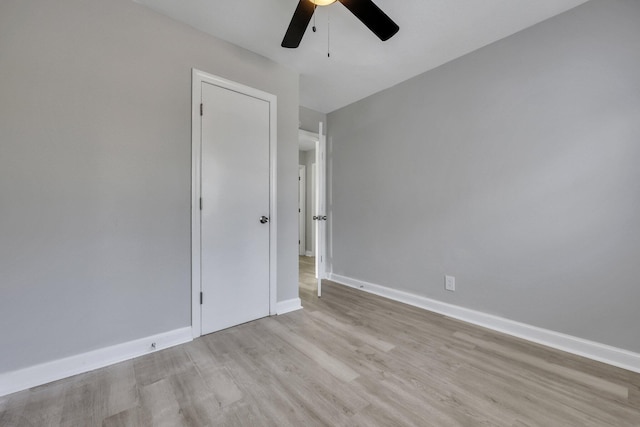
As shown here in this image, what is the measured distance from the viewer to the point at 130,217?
1.84 metres

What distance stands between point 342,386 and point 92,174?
210cm

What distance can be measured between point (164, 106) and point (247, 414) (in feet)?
7.01

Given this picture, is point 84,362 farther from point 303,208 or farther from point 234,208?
point 303,208

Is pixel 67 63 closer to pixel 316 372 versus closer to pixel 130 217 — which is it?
pixel 130 217

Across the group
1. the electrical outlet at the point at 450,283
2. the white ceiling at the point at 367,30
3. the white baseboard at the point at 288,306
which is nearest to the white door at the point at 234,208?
the white baseboard at the point at 288,306

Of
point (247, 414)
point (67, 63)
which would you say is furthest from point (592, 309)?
point (67, 63)

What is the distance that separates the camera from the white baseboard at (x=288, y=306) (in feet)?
8.63

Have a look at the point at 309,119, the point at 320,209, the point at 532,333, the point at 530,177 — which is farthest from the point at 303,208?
the point at 532,333

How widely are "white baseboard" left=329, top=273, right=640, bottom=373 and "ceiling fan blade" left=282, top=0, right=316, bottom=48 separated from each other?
8.82ft

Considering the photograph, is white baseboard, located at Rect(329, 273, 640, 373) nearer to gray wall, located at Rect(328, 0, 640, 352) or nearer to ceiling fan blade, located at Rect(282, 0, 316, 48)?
gray wall, located at Rect(328, 0, 640, 352)

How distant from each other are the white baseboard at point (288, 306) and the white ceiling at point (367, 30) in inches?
96.8

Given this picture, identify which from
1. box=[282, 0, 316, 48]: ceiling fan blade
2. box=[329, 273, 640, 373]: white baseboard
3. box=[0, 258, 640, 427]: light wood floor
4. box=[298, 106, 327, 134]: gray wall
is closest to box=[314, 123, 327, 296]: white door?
box=[298, 106, 327, 134]: gray wall

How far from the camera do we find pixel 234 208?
2.35 meters

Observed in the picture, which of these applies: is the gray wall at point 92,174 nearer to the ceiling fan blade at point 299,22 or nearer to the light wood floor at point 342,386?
the light wood floor at point 342,386
